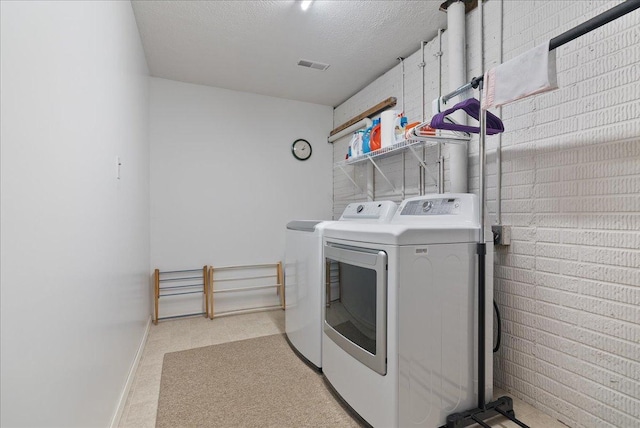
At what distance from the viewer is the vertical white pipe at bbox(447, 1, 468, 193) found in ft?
6.83

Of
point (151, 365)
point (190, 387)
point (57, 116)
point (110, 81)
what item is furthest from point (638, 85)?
point (151, 365)

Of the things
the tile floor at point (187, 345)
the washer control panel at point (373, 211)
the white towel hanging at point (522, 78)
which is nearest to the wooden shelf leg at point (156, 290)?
the tile floor at point (187, 345)

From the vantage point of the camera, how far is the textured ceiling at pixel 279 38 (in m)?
2.16

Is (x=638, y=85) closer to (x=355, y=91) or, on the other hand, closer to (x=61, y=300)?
(x=61, y=300)

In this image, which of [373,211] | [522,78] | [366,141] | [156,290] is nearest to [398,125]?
[366,141]

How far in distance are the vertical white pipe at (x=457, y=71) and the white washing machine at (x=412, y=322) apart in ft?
1.37

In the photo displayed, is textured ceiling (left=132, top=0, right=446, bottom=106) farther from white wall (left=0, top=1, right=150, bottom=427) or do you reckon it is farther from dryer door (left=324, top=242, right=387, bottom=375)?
dryer door (left=324, top=242, right=387, bottom=375)

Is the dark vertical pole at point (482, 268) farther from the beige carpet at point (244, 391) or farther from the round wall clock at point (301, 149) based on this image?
the round wall clock at point (301, 149)

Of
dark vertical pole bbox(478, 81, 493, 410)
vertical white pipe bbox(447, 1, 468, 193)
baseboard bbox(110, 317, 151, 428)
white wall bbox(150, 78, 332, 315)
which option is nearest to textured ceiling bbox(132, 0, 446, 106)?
vertical white pipe bbox(447, 1, 468, 193)

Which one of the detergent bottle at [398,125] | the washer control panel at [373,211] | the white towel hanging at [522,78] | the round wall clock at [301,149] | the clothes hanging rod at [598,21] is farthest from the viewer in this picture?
the round wall clock at [301,149]

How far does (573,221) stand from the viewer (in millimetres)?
1555

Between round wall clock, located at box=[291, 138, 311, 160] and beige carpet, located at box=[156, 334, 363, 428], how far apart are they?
2.30 meters

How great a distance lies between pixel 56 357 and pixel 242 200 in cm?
280

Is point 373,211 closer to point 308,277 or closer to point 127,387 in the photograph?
point 308,277
